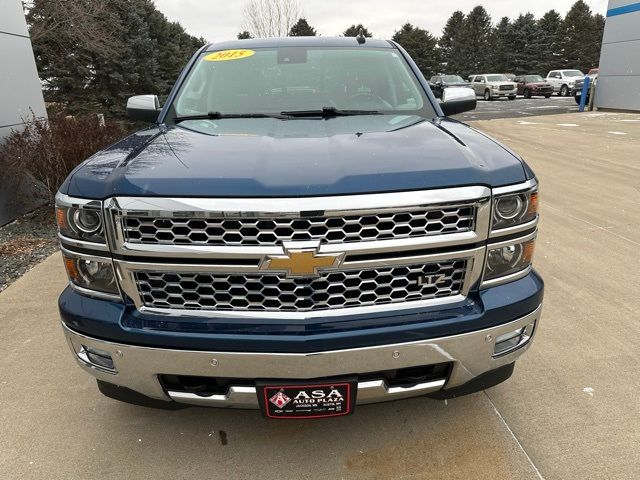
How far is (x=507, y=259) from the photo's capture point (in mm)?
2027

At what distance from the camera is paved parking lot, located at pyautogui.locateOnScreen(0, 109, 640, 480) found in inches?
87.5

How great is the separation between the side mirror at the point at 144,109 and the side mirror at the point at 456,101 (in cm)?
193

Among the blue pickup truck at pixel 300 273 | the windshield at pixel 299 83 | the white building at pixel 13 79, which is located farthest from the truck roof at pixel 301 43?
the white building at pixel 13 79

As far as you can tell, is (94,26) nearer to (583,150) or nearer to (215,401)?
(583,150)

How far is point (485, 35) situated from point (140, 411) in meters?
66.4

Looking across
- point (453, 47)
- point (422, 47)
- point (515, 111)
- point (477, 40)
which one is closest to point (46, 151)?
point (515, 111)

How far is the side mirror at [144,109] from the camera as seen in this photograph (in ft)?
11.2

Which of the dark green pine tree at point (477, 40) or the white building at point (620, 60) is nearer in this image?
the white building at point (620, 60)

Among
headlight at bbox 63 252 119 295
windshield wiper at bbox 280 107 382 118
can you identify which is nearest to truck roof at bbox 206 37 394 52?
windshield wiper at bbox 280 107 382 118

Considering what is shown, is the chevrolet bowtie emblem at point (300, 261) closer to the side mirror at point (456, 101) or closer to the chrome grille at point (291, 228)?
the chrome grille at point (291, 228)

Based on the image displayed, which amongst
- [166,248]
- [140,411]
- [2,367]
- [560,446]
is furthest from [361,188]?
[2,367]

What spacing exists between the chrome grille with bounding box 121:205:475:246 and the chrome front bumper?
1.33ft

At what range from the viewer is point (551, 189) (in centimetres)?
712

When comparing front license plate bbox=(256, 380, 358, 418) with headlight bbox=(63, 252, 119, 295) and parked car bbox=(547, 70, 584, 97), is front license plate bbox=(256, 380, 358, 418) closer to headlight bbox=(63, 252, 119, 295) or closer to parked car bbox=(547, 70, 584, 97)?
headlight bbox=(63, 252, 119, 295)
